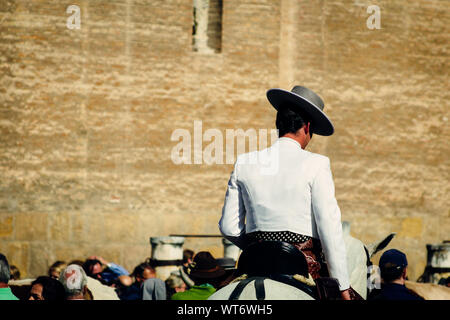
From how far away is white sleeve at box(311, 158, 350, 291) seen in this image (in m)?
3.66

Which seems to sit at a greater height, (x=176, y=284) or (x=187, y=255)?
(x=176, y=284)

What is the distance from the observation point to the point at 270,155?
3898 mm

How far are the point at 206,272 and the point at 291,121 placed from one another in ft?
9.82

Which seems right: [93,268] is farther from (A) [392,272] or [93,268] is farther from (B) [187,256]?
(A) [392,272]

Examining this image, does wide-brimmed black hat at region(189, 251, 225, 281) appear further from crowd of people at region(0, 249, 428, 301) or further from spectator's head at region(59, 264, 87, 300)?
spectator's head at region(59, 264, 87, 300)

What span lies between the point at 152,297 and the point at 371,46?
27.4 ft

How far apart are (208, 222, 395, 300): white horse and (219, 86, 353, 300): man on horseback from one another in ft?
1.08

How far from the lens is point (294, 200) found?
147 inches

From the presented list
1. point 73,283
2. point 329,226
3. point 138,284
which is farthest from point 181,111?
point 329,226

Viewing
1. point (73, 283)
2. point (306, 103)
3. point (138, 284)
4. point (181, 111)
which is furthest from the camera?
point (181, 111)

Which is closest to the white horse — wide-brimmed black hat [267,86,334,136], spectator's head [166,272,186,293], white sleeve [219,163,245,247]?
white sleeve [219,163,245,247]

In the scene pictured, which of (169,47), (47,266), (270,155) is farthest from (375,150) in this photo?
(270,155)

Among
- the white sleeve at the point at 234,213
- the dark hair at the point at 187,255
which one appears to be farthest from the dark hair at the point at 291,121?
the dark hair at the point at 187,255

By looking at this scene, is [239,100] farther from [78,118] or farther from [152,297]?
[152,297]
